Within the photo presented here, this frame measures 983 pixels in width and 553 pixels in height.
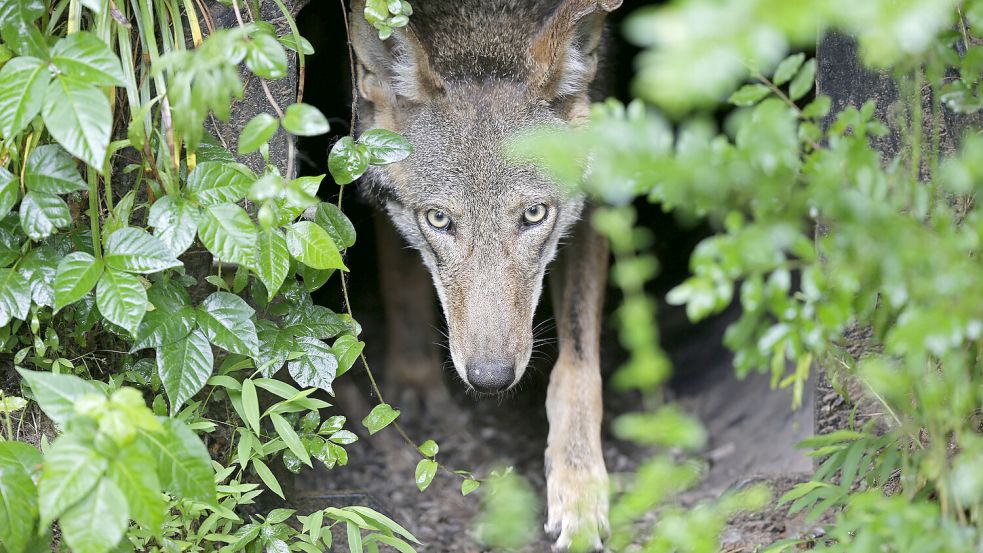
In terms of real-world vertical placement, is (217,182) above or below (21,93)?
below

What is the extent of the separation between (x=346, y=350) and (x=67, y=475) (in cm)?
117

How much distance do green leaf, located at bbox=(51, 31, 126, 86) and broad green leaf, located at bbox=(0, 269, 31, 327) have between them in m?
0.73

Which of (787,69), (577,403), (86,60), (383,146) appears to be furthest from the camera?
(577,403)

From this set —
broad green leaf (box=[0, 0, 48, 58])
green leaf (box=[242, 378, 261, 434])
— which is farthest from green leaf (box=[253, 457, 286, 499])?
broad green leaf (box=[0, 0, 48, 58])

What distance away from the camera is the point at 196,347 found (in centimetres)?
282

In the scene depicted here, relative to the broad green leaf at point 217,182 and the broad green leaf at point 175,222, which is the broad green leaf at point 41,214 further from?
the broad green leaf at point 217,182

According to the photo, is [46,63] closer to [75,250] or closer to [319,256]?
[75,250]

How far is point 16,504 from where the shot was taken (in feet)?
7.48

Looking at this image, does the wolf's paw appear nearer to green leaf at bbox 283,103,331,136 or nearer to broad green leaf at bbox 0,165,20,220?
green leaf at bbox 283,103,331,136

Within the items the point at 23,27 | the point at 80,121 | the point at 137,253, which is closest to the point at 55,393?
the point at 137,253

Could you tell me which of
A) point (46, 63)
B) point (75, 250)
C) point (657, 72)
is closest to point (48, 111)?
point (46, 63)

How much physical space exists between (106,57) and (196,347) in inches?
36.8

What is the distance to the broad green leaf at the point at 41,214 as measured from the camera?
2650mm

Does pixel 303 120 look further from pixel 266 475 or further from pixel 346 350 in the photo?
pixel 266 475
